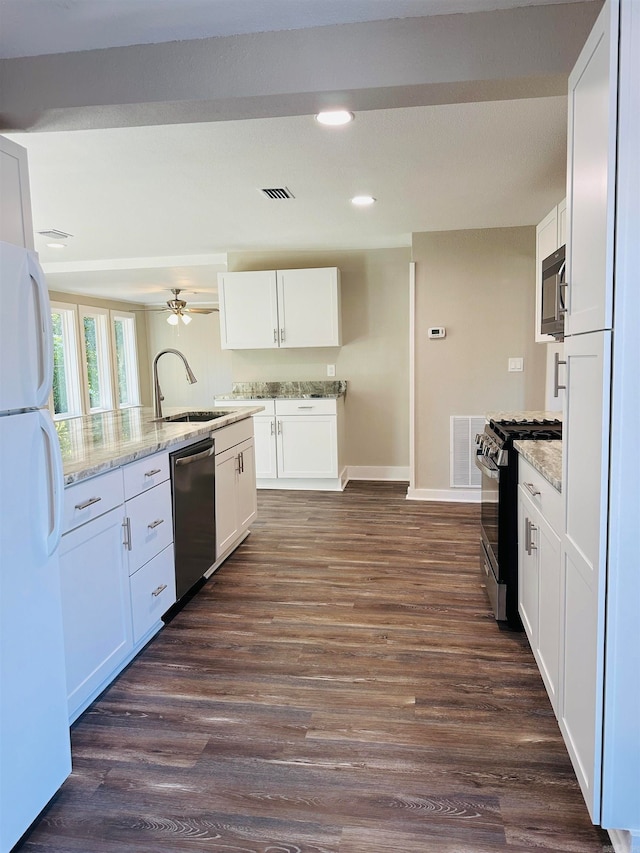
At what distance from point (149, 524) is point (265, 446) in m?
3.01

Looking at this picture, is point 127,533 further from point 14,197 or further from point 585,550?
point 585,550

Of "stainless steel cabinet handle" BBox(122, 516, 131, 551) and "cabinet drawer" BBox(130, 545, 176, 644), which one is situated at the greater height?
"stainless steel cabinet handle" BBox(122, 516, 131, 551)

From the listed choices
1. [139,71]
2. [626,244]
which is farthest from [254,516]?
[626,244]

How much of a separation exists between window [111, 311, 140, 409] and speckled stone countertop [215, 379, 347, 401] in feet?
12.5

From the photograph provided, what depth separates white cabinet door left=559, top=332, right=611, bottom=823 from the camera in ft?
4.66

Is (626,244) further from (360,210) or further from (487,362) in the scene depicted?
(487,362)

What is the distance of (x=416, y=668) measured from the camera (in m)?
2.42

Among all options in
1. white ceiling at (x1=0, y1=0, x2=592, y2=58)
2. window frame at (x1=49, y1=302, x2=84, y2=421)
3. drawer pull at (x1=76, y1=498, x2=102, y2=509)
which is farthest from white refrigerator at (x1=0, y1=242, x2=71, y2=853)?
window frame at (x1=49, y1=302, x2=84, y2=421)

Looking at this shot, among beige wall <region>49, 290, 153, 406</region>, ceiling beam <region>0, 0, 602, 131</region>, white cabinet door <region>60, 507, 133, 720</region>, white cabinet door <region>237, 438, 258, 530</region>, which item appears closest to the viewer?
ceiling beam <region>0, 0, 602, 131</region>

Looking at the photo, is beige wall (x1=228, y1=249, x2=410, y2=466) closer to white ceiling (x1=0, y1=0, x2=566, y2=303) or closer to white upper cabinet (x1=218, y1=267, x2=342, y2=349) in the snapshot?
white upper cabinet (x1=218, y1=267, x2=342, y2=349)

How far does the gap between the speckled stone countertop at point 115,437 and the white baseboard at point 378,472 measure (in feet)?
7.03

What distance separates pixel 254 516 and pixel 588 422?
305cm

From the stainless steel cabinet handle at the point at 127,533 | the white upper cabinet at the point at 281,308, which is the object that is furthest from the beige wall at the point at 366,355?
the stainless steel cabinet handle at the point at 127,533

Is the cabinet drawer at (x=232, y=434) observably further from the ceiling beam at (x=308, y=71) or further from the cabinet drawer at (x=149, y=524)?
the ceiling beam at (x=308, y=71)
